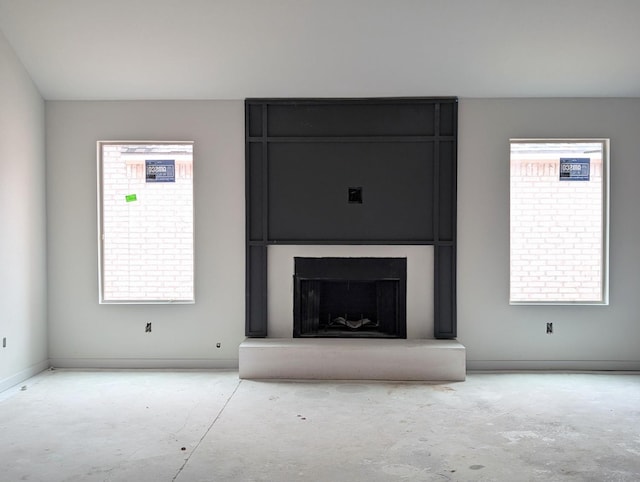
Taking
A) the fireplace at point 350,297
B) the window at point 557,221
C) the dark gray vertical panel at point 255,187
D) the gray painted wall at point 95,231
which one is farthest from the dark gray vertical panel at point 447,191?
the gray painted wall at point 95,231

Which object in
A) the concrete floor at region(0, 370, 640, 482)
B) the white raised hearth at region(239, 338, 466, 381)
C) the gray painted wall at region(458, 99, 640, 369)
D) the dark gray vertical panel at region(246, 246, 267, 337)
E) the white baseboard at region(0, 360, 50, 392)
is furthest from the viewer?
the dark gray vertical panel at region(246, 246, 267, 337)

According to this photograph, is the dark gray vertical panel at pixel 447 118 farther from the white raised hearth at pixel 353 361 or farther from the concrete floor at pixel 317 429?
the concrete floor at pixel 317 429

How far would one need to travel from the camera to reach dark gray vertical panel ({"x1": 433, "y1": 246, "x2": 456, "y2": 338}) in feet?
19.2

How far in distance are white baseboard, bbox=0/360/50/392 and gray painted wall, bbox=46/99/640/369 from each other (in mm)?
151

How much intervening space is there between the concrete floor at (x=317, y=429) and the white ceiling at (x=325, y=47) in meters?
2.75

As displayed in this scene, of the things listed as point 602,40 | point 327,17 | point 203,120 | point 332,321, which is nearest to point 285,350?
point 332,321

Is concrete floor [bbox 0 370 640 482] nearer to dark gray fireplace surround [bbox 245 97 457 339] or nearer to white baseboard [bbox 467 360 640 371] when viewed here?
white baseboard [bbox 467 360 640 371]

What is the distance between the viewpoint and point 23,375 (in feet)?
17.8

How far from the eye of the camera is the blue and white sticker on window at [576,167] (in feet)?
19.2

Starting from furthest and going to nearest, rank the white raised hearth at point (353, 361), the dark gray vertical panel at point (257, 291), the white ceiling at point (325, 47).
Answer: the dark gray vertical panel at point (257, 291), the white raised hearth at point (353, 361), the white ceiling at point (325, 47)

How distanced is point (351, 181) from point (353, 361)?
173 cm

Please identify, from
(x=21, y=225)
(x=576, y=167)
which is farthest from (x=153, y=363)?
(x=576, y=167)

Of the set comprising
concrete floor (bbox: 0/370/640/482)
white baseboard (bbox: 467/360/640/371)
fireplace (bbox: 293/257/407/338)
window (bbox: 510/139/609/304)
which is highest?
window (bbox: 510/139/609/304)

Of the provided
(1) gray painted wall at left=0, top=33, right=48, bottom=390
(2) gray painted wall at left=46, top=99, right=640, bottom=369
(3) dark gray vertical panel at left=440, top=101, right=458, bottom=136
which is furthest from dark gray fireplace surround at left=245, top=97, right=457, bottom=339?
(1) gray painted wall at left=0, top=33, right=48, bottom=390
